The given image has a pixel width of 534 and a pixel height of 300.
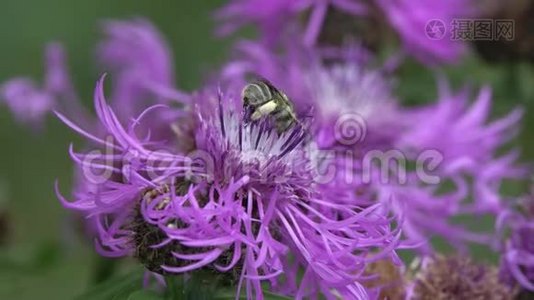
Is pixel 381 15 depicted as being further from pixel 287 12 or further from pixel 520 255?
pixel 520 255

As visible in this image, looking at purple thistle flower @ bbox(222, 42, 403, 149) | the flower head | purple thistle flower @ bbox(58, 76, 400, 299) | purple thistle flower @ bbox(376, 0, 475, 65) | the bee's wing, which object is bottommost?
the flower head

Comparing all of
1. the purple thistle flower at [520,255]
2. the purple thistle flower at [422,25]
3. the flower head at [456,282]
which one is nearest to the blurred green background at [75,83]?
the purple thistle flower at [422,25]

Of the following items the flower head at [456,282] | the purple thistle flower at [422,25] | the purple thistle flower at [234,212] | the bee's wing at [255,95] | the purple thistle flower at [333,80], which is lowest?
the flower head at [456,282]

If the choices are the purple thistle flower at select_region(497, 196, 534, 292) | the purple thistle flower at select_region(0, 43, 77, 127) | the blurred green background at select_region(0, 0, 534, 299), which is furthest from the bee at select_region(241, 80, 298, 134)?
the purple thistle flower at select_region(0, 43, 77, 127)

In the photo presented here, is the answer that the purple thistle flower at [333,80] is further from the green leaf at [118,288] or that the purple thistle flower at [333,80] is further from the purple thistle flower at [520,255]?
the green leaf at [118,288]

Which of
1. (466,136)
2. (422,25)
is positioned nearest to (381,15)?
(422,25)

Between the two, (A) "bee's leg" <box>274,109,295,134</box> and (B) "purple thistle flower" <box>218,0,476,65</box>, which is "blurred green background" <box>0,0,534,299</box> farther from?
(A) "bee's leg" <box>274,109,295,134</box>

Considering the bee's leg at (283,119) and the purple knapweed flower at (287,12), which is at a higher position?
the purple knapweed flower at (287,12)
